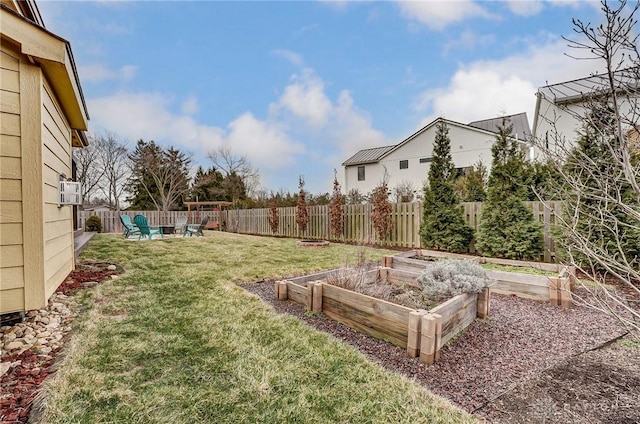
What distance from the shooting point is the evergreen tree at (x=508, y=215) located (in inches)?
230

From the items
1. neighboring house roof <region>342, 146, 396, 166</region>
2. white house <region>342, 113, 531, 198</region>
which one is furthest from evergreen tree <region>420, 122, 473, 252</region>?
neighboring house roof <region>342, 146, 396, 166</region>

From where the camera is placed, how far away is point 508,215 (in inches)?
238

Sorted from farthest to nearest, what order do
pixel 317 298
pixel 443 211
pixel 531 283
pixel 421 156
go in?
1. pixel 421 156
2. pixel 443 211
3. pixel 531 283
4. pixel 317 298

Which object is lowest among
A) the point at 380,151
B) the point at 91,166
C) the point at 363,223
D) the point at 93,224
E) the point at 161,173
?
the point at 93,224

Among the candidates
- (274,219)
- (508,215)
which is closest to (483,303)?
(508,215)

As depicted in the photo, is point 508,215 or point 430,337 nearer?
point 430,337

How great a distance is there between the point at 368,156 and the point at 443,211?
1732 centimetres

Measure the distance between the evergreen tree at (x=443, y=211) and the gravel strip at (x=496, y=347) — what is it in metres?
3.61

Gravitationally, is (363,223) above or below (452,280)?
above

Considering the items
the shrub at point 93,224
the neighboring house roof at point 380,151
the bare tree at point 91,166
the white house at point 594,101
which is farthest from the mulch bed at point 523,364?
the bare tree at point 91,166

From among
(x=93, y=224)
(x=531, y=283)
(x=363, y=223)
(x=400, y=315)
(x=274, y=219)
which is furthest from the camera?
(x=93, y=224)

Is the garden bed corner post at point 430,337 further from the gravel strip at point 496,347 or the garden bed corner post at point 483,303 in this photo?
the garden bed corner post at point 483,303

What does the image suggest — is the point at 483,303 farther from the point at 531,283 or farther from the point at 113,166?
the point at 113,166

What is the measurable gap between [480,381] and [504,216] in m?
4.98
